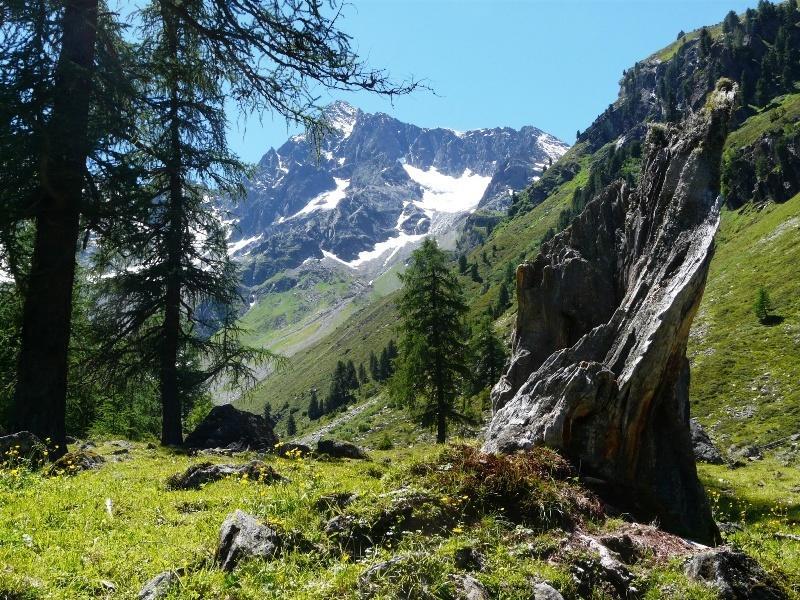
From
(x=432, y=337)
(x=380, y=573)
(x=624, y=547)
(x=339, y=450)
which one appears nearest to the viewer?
(x=380, y=573)

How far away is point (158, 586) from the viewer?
478cm

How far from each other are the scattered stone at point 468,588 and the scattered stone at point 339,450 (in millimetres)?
12968

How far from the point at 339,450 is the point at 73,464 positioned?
8.11m

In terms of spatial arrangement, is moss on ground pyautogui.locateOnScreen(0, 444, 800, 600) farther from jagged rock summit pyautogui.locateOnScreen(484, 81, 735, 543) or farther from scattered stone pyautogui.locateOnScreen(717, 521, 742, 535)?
scattered stone pyautogui.locateOnScreen(717, 521, 742, 535)

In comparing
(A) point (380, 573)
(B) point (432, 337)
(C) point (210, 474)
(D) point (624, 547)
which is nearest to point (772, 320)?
(B) point (432, 337)

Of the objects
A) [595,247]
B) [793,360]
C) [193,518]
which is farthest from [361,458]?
[793,360]

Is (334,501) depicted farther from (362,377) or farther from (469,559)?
(362,377)

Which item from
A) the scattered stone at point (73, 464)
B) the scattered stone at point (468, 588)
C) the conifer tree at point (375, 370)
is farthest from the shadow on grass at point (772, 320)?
the conifer tree at point (375, 370)

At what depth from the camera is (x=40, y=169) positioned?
9.81 metres

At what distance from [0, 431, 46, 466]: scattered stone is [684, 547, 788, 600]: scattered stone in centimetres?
981

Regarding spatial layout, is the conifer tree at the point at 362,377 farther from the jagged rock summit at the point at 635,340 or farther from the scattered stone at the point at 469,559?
the scattered stone at the point at 469,559

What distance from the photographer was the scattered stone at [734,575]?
5398 mm

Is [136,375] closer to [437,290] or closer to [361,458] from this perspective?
[361,458]

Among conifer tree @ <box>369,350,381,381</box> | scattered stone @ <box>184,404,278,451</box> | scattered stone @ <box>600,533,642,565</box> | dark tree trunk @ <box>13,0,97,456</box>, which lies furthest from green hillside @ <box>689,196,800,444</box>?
conifer tree @ <box>369,350,381,381</box>
